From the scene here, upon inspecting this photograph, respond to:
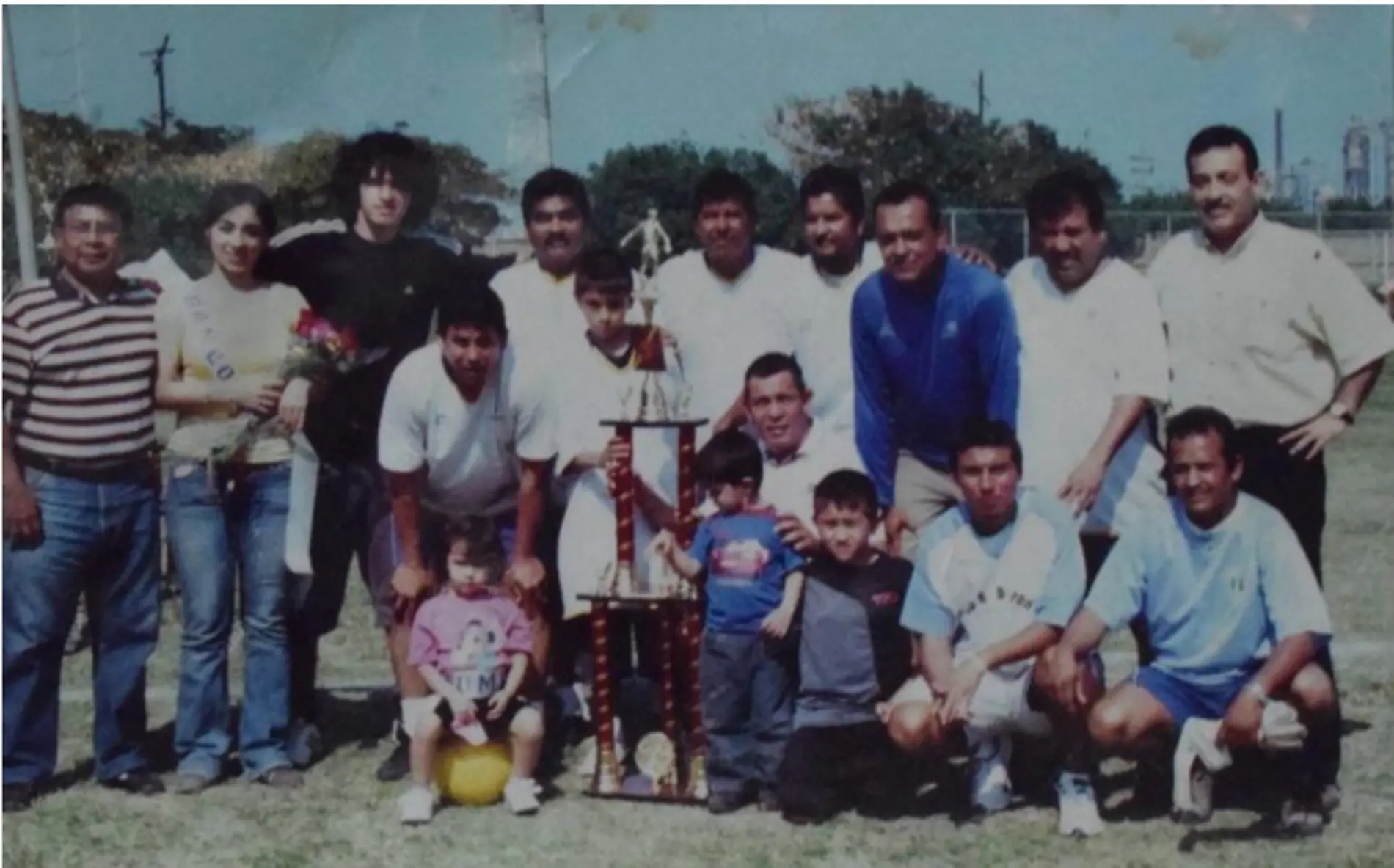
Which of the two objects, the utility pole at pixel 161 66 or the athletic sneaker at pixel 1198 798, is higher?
the utility pole at pixel 161 66

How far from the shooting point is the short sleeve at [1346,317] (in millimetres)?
3633

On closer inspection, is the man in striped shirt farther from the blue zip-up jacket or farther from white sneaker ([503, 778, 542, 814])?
the blue zip-up jacket

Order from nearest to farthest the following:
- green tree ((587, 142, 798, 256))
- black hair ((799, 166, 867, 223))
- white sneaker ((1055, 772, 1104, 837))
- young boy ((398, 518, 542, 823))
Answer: white sneaker ((1055, 772, 1104, 837)) < young boy ((398, 518, 542, 823)) < black hair ((799, 166, 867, 223)) < green tree ((587, 142, 798, 256))

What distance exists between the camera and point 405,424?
394 cm

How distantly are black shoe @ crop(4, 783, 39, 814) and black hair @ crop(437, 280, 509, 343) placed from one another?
1333 mm

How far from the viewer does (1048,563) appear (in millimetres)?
3689

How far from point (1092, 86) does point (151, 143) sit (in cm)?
209

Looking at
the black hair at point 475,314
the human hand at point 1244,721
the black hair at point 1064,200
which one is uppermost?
the black hair at point 1064,200

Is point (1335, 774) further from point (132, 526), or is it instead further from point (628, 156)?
point (132, 526)

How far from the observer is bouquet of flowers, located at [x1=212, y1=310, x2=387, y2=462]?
157 inches

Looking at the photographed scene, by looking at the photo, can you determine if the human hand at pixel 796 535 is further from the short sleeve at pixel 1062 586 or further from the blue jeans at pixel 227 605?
the blue jeans at pixel 227 605

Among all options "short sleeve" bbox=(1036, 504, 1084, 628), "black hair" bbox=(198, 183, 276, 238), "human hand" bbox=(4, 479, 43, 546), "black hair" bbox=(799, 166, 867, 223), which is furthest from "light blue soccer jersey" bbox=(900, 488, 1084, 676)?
"human hand" bbox=(4, 479, 43, 546)

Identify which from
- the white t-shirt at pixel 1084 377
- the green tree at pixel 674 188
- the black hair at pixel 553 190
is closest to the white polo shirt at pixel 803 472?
the white t-shirt at pixel 1084 377

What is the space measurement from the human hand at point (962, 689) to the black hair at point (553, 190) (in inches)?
52.2
